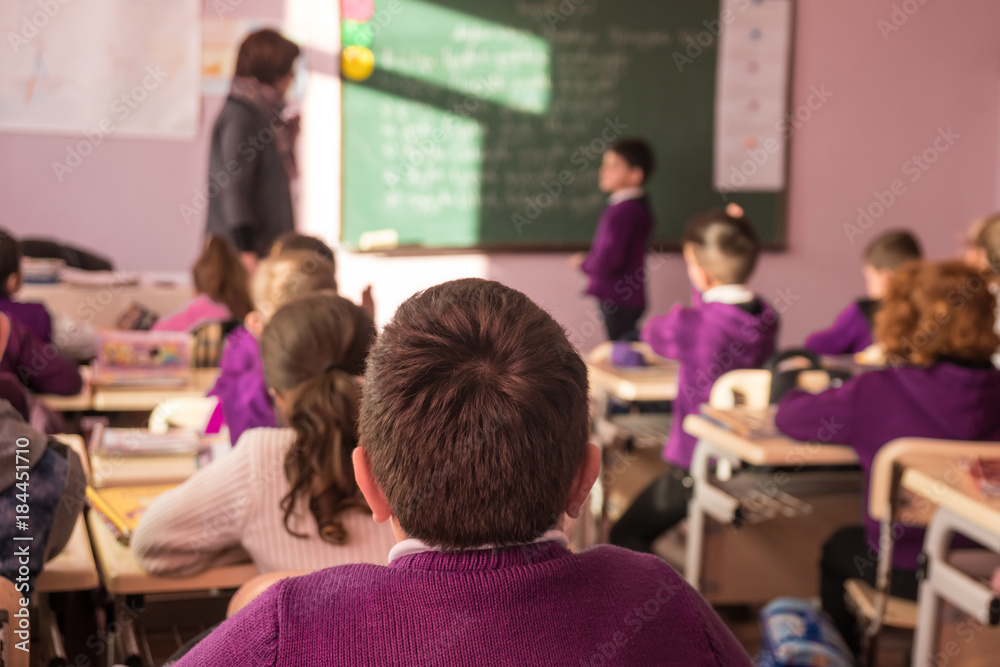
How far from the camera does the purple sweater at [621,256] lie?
16.4ft

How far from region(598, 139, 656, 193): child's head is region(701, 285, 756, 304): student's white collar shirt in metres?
1.91

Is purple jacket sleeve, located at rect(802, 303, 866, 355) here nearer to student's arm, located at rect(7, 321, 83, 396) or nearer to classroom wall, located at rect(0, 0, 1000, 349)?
classroom wall, located at rect(0, 0, 1000, 349)

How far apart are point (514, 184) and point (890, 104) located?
2391 mm

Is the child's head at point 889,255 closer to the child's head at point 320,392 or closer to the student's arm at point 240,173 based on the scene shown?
the student's arm at point 240,173

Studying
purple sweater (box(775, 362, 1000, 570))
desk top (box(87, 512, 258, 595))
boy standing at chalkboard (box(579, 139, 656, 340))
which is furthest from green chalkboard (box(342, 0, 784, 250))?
desk top (box(87, 512, 258, 595))

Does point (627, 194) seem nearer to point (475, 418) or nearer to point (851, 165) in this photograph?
point (851, 165)

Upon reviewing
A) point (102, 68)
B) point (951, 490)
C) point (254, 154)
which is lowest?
point (951, 490)

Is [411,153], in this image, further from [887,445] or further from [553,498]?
[553,498]

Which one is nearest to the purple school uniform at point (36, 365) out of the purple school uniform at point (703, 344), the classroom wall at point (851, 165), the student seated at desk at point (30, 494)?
the student seated at desk at point (30, 494)

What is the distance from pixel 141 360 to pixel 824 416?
1837 mm

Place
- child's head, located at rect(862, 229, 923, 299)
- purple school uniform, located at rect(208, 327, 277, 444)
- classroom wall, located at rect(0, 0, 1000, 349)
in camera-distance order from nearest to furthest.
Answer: purple school uniform, located at rect(208, 327, 277, 444) < child's head, located at rect(862, 229, 923, 299) < classroom wall, located at rect(0, 0, 1000, 349)

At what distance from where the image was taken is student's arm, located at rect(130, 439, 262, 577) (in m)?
1.53

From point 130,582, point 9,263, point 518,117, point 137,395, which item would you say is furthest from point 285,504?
point 518,117

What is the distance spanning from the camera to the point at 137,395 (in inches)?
108
